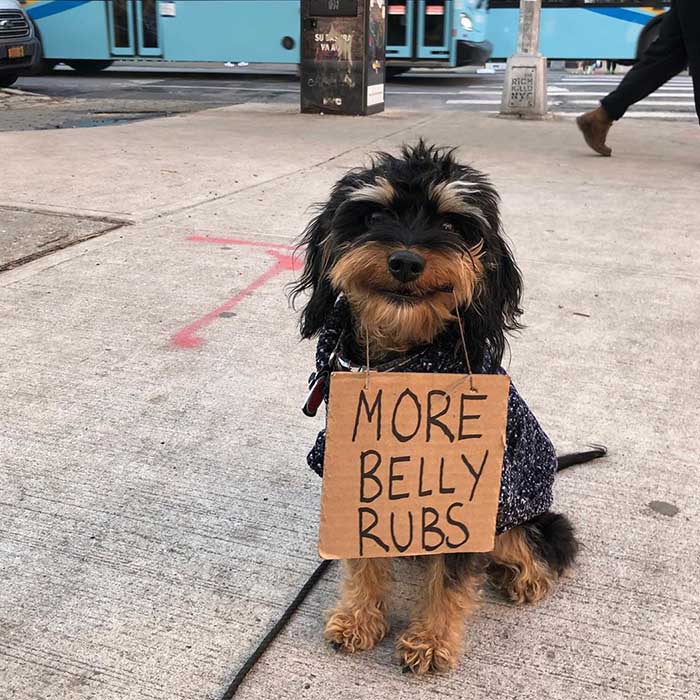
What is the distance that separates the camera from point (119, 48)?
19047 mm

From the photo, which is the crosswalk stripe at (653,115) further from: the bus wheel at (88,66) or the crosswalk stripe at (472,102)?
the bus wheel at (88,66)

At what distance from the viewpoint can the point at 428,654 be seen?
2.03m

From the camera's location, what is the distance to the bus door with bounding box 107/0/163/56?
60.7 feet

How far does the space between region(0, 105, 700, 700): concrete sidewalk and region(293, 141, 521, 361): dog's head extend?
0.83 meters

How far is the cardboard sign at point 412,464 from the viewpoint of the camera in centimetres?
185

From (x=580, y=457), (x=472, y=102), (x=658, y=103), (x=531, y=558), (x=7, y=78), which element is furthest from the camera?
(x=7, y=78)

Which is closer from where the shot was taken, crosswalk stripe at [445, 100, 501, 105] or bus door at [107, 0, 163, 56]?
crosswalk stripe at [445, 100, 501, 105]

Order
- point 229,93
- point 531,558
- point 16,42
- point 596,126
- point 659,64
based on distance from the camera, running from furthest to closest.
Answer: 1. point 229,93
2. point 16,42
3. point 596,126
4. point 659,64
5. point 531,558

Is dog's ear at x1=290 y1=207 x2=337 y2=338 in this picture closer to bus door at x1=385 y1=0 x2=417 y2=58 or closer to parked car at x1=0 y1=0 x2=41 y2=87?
parked car at x1=0 y1=0 x2=41 y2=87

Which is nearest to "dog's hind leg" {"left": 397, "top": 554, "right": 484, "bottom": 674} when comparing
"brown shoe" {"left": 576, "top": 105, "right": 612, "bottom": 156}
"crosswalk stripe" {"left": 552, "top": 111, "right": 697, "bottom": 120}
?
"brown shoe" {"left": 576, "top": 105, "right": 612, "bottom": 156}

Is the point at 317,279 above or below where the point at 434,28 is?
below

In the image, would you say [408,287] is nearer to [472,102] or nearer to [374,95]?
[374,95]

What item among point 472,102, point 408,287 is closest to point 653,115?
point 472,102

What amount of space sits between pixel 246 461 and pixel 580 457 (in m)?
1.22
